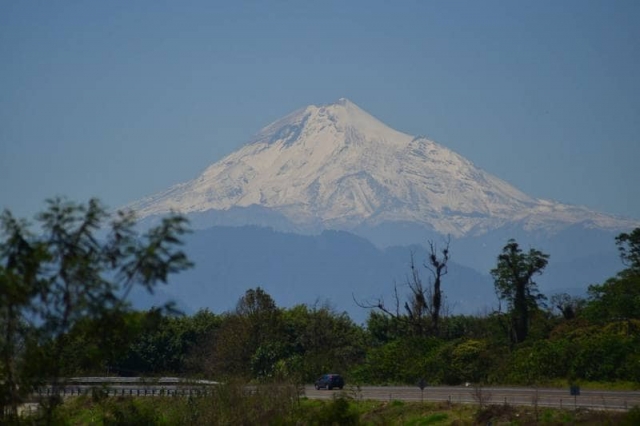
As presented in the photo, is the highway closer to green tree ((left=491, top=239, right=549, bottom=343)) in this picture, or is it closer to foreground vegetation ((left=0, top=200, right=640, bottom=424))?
foreground vegetation ((left=0, top=200, right=640, bottom=424))

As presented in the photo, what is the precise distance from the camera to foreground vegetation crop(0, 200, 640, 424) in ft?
91.4

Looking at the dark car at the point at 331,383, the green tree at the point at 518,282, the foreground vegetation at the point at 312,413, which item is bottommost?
the foreground vegetation at the point at 312,413

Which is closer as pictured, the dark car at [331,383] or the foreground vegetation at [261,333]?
the foreground vegetation at [261,333]

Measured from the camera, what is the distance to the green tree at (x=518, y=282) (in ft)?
A: 293

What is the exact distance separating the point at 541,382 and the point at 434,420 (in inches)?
573

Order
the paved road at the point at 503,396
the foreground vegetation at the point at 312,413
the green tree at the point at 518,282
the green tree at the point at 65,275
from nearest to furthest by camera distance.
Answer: the green tree at the point at 65,275
the foreground vegetation at the point at 312,413
the paved road at the point at 503,396
the green tree at the point at 518,282

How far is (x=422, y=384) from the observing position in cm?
6056

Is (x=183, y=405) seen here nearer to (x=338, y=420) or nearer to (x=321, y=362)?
(x=338, y=420)

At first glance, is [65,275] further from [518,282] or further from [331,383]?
[518,282]

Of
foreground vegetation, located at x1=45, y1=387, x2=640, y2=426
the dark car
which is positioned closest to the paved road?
the dark car

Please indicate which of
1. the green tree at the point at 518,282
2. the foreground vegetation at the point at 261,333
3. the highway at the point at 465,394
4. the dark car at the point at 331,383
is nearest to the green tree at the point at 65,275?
the foreground vegetation at the point at 261,333

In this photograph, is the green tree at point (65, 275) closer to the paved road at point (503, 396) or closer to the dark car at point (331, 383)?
the paved road at point (503, 396)

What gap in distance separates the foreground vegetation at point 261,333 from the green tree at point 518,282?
0.11 metres

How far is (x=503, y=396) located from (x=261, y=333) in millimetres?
37764
